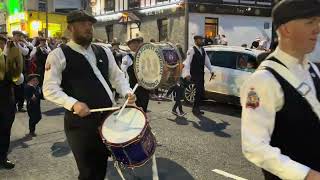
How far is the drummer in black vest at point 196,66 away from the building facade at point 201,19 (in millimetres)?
12044

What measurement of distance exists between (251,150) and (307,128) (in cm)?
27

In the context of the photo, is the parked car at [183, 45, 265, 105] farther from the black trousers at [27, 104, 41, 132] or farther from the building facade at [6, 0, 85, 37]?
the building facade at [6, 0, 85, 37]

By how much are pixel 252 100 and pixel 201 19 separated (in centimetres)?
2155

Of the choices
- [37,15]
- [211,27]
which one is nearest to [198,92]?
[211,27]

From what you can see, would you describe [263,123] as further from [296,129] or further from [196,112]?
[196,112]

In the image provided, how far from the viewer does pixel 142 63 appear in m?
5.78

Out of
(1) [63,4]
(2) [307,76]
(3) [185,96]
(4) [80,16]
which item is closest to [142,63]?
(4) [80,16]

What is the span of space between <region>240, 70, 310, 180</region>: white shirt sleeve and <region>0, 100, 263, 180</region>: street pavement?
2.47 metres

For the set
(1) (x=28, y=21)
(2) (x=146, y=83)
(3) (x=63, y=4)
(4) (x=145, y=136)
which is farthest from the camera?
(3) (x=63, y=4)

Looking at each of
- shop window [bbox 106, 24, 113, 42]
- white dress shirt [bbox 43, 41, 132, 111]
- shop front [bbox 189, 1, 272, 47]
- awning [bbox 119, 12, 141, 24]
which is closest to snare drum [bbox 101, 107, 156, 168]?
white dress shirt [bbox 43, 41, 132, 111]

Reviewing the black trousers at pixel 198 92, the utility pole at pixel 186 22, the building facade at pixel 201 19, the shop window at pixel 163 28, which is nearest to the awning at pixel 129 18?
the building facade at pixel 201 19

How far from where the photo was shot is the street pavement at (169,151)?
6188mm

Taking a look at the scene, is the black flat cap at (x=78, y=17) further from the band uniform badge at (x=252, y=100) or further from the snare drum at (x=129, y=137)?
the band uniform badge at (x=252, y=100)

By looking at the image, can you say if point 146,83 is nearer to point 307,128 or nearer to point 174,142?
point 174,142
